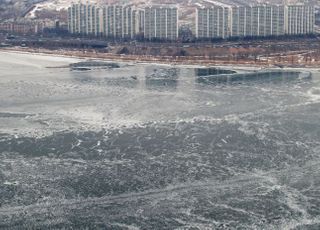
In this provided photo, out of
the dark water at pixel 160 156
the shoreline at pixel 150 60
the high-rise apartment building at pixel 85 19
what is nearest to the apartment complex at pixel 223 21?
the high-rise apartment building at pixel 85 19

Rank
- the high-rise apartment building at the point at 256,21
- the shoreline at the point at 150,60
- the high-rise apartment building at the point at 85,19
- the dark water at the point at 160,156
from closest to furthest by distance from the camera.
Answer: the dark water at the point at 160,156
the shoreline at the point at 150,60
the high-rise apartment building at the point at 256,21
the high-rise apartment building at the point at 85,19

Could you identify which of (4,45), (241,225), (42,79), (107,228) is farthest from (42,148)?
(4,45)

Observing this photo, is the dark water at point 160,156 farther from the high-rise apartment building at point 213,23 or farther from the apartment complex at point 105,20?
the apartment complex at point 105,20

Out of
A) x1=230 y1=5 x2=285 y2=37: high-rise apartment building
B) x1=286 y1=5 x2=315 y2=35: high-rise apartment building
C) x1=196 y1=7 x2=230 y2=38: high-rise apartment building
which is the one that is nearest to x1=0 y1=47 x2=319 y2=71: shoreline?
x1=196 y1=7 x2=230 y2=38: high-rise apartment building

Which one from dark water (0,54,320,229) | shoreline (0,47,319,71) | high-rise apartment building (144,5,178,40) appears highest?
high-rise apartment building (144,5,178,40)

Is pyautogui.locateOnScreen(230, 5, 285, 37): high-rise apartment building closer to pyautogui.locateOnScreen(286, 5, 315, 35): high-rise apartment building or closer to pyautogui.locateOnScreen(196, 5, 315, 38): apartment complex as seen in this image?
pyautogui.locateOnScreen(196, 5, 315, 38): apartment complex

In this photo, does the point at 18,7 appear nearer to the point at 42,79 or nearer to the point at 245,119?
the point at 42,79
